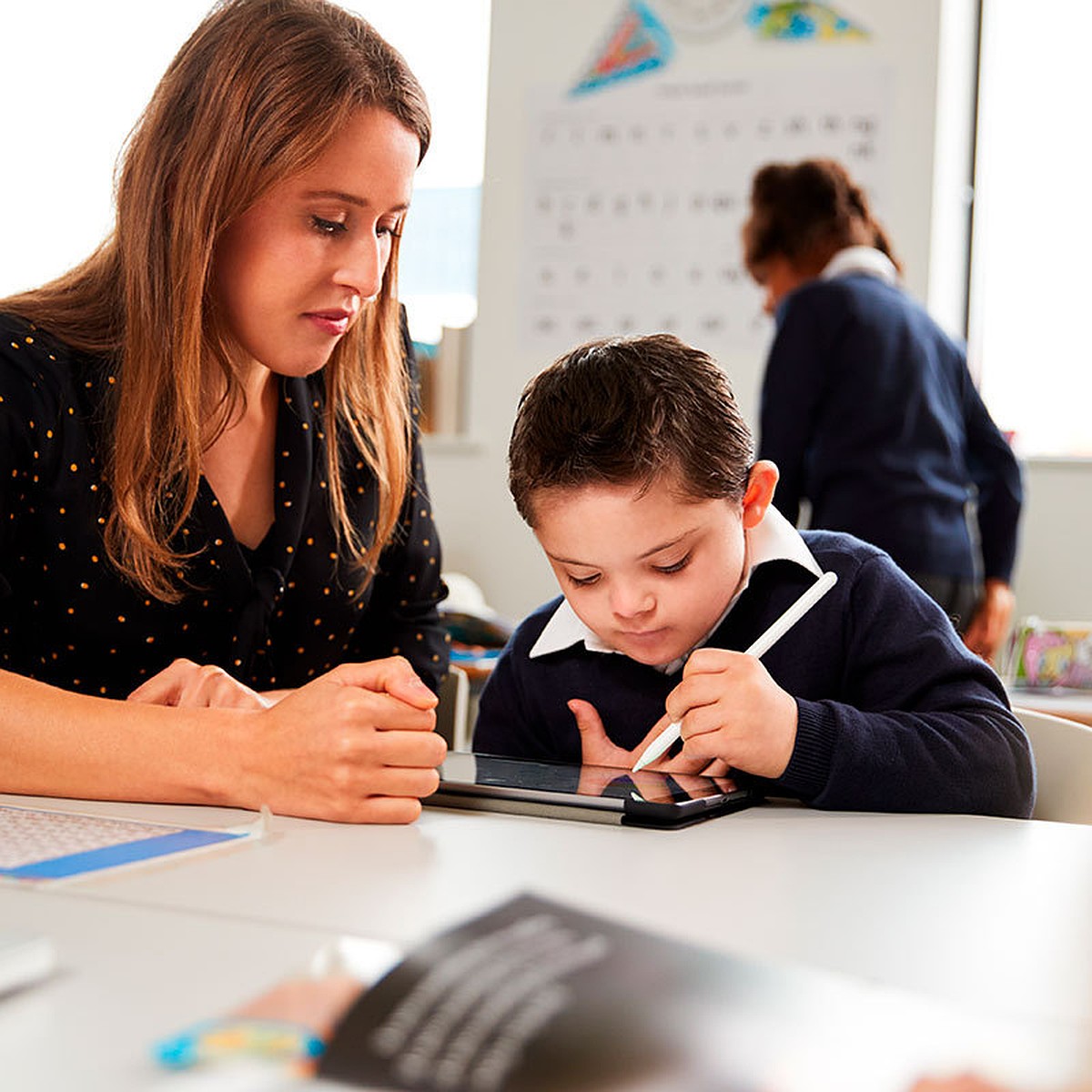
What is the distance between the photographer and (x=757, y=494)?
125 cm

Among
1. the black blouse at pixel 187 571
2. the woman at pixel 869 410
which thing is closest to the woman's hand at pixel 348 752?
the black blouse at pixel 187 571

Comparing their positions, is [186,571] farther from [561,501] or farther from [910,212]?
[910,212]

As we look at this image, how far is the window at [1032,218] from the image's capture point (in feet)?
11.4

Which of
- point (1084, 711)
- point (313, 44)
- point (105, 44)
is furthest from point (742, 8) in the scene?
point (313, 44)

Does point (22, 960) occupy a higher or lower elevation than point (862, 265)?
lower

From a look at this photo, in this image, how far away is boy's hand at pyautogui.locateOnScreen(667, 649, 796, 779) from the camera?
1.02 m

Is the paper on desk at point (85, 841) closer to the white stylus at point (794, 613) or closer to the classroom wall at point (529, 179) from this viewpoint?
the white stylus at point (794, 613)

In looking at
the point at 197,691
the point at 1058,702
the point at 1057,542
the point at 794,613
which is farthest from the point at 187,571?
the point at 1057,542

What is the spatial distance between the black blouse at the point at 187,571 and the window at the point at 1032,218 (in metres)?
2.37

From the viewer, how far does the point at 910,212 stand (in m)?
3.41

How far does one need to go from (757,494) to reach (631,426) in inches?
5.7

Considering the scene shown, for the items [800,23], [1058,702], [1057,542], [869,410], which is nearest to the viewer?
[1058,702]

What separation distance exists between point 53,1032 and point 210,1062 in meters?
0.07

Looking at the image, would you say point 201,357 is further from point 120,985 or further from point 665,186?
point 665,186
